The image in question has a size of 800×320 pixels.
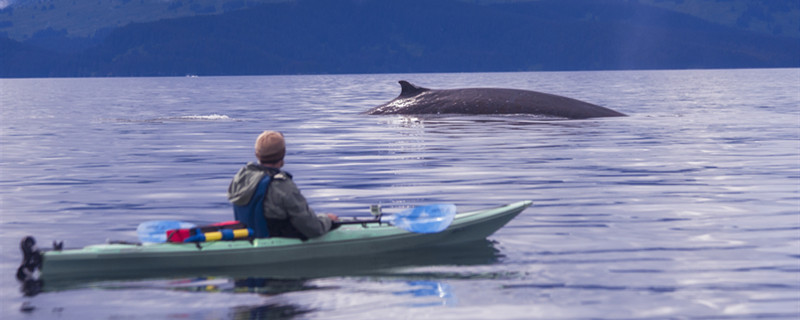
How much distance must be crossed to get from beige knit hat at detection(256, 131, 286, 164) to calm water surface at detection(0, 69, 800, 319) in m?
1.32

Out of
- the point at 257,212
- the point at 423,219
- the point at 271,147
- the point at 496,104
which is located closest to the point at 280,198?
the point at 257,212

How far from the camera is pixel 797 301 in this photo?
10.4 m

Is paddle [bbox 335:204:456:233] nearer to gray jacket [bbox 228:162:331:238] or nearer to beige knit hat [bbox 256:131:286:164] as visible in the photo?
gray jacket [bbox 228:162:331:238]

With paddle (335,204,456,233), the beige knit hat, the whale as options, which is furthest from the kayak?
the whale

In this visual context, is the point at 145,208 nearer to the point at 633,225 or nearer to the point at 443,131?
the point at 633,225

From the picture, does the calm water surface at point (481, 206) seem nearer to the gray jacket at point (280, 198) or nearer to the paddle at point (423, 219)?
the paddle at point (423, 219)

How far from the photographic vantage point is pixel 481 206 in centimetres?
1684

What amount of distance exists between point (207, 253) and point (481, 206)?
590 cm

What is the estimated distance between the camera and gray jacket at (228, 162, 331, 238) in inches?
469

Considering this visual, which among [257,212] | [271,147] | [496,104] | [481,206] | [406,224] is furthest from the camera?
[496,104]

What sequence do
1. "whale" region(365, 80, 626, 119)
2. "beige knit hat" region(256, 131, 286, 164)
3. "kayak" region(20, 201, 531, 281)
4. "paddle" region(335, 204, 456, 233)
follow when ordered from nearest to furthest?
1. "kayak" region(20, 201, 531, 281)
2. "beige knit hat" region(256, 131, 286, 164)
3. "paddle" region(335, 204, 456, 233)
4. "whale" region(365, 80, 626, 119)

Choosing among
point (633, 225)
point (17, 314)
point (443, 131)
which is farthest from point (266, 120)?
point (17, 314)

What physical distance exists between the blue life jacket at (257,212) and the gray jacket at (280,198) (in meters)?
0.04

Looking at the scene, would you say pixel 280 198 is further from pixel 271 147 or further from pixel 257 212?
pixel 271 147
